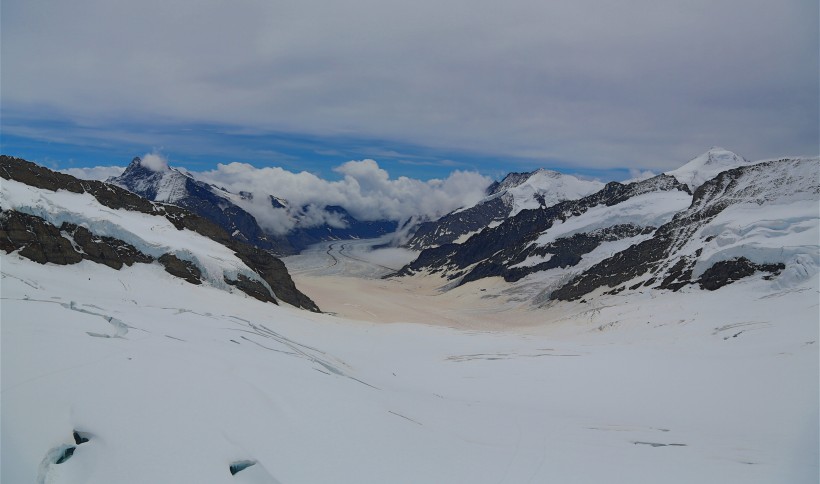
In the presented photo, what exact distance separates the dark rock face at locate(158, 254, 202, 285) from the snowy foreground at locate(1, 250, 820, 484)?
2124 cm

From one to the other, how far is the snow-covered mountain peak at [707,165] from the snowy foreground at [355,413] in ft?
501

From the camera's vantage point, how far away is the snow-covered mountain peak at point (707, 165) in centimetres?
15200

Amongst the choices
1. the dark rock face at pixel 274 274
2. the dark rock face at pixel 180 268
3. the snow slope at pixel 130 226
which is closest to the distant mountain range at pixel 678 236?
the dark rock face at pixel 274 274

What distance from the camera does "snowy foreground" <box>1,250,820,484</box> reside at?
6.12 m

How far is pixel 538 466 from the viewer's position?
8703 millimetres

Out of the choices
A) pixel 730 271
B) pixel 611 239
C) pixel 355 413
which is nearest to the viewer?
pixel 355 413

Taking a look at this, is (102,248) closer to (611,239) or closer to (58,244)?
(58,244)

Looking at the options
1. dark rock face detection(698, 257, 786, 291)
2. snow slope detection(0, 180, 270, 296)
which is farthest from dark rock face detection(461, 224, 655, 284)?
snow slope detection(0, 180, 270, 296)

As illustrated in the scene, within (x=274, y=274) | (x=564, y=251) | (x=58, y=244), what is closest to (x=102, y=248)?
(x=58, y=244)

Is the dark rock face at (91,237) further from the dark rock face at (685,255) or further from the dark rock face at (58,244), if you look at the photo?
the dark rock face at (685,255)

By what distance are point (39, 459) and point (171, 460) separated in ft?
4.50

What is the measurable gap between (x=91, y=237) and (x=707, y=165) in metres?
182

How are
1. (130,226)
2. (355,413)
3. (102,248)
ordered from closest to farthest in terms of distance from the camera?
(355,413) < (102,248) < (130,226)

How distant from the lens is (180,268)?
3834 cm
